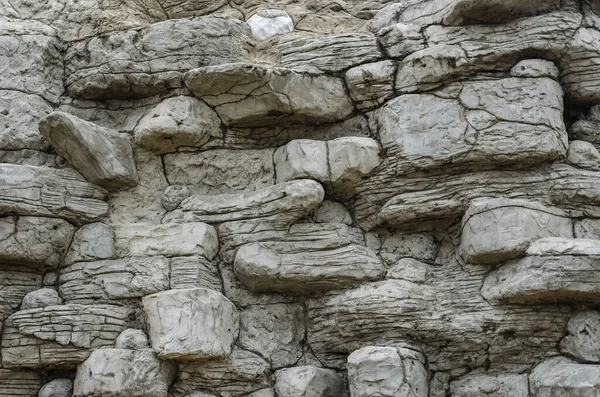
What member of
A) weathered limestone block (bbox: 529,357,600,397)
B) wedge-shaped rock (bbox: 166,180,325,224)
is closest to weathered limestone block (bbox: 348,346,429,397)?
weathered limestone block (bbox: 529,357,600,397)

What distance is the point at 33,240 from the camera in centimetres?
448

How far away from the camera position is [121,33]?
5.02 m

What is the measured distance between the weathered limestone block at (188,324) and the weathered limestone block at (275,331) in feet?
0.49

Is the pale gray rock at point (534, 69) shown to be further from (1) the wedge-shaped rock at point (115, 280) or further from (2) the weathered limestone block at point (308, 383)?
(1) the wedge-shaped rock at point (115, 280)

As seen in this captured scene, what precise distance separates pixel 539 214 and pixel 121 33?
7.88 ft

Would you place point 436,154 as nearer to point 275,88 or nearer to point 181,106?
point 275,88

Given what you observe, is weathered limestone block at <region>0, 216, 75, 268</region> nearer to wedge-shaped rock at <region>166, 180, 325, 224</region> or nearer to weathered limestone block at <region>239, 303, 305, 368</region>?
wedge-shaped rock at <region>166, 180, 325, 224</region>

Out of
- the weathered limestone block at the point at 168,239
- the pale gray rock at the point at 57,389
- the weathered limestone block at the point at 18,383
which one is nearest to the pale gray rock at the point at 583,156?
the weathered limestone block at the point at 168,239

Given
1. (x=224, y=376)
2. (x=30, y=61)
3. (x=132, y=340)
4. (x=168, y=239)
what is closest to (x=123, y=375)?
(x=132, y=340)

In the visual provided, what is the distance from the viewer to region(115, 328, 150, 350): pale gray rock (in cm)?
428

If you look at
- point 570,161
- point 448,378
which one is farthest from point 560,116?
point 448,378

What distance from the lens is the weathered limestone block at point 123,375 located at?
4.17 m

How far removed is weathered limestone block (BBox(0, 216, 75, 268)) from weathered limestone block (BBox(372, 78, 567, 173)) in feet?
5.50

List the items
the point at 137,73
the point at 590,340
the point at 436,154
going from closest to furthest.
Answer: the point at 590,340
the point at 436,154
the point at 137,73
